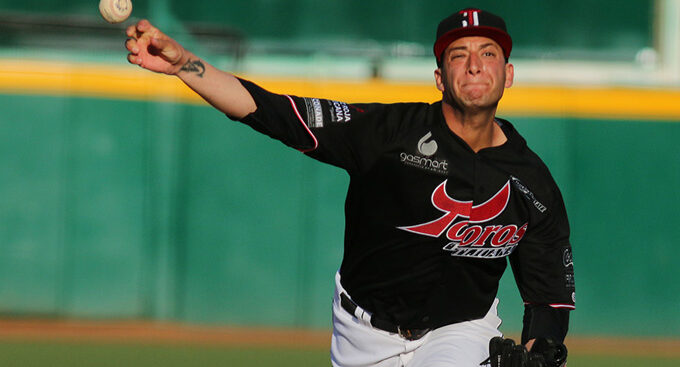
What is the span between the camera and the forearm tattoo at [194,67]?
3.52 meters

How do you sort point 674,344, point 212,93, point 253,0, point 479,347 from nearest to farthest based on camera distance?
point 212,93
point 479,347
point 674,344
point 253,0

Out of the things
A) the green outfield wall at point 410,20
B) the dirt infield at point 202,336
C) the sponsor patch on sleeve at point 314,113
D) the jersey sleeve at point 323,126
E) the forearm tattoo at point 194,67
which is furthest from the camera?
the green outfield wall at point 410,20

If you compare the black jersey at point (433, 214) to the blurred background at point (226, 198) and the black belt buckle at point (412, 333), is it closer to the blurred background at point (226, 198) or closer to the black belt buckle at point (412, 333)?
the black belt buckle at point (412, 333)

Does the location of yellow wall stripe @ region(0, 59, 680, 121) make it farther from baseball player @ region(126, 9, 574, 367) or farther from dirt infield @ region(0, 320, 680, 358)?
baseball player @ region(126, 9, 574, 367)

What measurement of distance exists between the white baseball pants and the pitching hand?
1400 millimetres

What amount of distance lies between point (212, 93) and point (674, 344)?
825 cm

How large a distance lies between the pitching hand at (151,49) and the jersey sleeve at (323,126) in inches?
12.1

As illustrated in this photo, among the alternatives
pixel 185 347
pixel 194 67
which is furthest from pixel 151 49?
pixel 185 347

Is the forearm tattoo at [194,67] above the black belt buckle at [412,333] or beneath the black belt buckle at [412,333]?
above

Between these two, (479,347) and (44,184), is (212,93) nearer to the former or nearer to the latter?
(479,347)

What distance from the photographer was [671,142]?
419 inches

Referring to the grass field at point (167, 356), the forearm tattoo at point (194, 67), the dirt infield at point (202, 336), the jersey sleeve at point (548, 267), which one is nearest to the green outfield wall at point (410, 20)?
the dirt infield at point (202, 336)

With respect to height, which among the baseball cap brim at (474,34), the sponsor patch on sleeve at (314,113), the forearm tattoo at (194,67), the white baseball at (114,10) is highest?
the white baseball at (114,10)

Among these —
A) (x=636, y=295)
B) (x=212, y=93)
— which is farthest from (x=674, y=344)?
(x=212, y=93)
